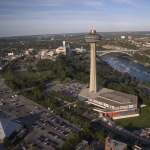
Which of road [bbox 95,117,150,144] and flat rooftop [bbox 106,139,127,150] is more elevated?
flat rooftop [bbox 106,139,127,150]

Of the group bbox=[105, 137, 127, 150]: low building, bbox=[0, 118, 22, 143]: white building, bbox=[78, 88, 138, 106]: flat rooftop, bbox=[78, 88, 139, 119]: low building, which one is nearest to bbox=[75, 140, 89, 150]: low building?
bbox=[105, 137, 127, 150]: low building

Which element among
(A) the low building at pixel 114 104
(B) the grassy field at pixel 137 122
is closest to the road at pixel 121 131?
(B) the grassy field at pixel 137 122

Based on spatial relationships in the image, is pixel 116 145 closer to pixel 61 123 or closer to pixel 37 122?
pixel 61 123

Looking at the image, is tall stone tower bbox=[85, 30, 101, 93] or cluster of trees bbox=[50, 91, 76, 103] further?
cluster of trees bbox=[50, 91, 76, 103]

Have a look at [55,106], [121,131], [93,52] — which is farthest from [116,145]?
[93,52]

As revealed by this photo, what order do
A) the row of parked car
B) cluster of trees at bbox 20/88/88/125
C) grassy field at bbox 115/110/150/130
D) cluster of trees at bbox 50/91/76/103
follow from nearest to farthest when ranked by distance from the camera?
the row of parked car
grassy field at bbox 115/110/150/130
cluster of trees at bbox 20/88/88/125
cluster of trees at bbox 50/91/76/103

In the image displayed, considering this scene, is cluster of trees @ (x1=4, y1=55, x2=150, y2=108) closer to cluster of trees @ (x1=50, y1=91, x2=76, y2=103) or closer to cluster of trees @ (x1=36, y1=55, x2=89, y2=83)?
cluster of trees @ (x1=36, y1=55, x2=89, y2=83)
